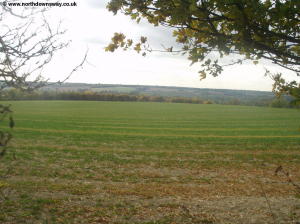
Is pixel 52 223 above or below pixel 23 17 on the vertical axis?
below

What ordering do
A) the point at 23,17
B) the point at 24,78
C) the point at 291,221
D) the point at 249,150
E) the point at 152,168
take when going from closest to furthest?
the point at 24,78
the point at 23,17
the point at 291,221
the point at 152,168
the point at 249,150

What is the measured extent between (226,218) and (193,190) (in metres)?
2.93

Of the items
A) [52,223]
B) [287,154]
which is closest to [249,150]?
[287,154]

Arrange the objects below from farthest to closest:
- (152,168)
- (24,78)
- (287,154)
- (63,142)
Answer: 1. (63,142)
2. (287,154)
3. (152,168)
4. (24,78)

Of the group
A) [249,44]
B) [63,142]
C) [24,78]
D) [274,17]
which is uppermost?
[274,17]

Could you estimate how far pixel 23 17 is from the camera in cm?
311

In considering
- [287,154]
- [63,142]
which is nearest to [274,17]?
[287,154]

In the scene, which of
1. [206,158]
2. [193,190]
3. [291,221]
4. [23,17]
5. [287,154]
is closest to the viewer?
[23,17]

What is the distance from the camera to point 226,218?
7.83 meters

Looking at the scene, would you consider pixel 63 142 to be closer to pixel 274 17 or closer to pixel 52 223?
pixel 52 223

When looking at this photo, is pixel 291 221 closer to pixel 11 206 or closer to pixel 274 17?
pixel 274 17

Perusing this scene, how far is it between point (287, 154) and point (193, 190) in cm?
1046

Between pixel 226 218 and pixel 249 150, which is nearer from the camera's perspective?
pixel 226 218

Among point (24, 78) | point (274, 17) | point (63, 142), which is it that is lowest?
point (63, 142)
